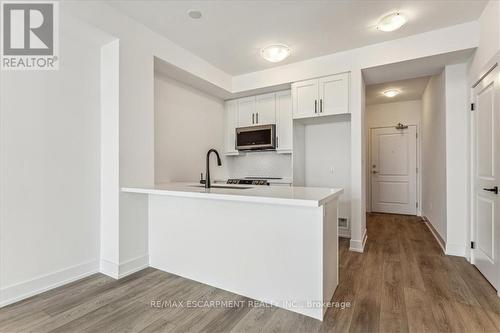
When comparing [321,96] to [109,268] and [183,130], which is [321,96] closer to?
[183,130]

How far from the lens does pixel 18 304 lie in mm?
1936

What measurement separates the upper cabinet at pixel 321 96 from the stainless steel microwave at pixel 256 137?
0.52 meters

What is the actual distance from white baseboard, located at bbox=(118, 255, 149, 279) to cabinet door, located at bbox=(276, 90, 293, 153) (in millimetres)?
2491

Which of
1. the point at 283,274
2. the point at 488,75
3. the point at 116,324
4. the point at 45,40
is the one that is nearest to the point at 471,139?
the point at 488,75

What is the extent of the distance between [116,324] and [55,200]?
128cm

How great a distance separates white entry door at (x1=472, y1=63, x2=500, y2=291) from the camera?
2.16 meters

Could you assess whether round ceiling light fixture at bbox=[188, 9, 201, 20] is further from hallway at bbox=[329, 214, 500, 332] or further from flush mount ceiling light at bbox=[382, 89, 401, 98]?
flush mount ceiling light at bbox=[382, 89, 401, 98]

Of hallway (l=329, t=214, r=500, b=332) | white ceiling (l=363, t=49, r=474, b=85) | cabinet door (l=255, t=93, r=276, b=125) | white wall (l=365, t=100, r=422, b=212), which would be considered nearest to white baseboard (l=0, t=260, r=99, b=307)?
hallway (l=329, t=214, r=500, b=332)

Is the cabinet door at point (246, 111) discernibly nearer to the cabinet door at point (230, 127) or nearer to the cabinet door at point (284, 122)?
the cabinet door at point (230, 127)

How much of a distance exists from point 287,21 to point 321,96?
3.82 ft

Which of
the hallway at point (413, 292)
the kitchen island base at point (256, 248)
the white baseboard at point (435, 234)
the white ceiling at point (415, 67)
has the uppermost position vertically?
the white ceiling at point (415, 67)

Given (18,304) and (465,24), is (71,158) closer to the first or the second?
(18,304)

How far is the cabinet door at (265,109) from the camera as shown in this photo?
13.5 ft

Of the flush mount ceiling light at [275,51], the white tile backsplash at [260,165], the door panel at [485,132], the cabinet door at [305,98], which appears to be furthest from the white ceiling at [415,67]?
the white tile backsplash at [260,165]
